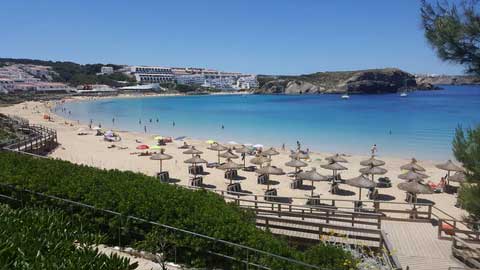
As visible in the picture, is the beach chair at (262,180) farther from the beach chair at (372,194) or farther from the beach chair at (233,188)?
the beach chair at (372,194)

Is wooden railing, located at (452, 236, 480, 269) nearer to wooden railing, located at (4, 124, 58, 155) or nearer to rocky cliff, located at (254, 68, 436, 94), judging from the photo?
wooden railing, located at (4, 124, 58, 155)

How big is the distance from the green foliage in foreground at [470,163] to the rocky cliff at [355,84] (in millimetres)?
155161

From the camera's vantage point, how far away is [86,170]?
1001cm

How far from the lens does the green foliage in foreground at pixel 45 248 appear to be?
14.6ft

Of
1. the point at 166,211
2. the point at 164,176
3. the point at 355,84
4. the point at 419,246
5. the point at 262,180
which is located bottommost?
the point at 262,180

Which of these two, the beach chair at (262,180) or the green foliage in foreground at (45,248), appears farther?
the beach chair at (262,180)

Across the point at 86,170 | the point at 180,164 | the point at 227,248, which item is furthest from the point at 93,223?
the point at 180,164

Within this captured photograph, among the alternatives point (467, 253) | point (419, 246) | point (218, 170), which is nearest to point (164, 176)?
point (218, 170)

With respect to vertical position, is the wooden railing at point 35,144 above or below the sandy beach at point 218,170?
above

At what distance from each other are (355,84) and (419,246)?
505 ft

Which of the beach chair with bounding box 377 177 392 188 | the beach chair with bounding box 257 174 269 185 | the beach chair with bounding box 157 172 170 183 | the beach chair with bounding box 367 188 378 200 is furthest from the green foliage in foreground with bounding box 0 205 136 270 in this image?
the beach chair with bounding box 377 177 392 188

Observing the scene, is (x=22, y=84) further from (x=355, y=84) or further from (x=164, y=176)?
(x=164, y=176)

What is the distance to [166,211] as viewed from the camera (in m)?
7.26

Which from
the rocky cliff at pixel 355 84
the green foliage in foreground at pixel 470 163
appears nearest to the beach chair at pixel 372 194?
the green foliage in foreground at pixel 470 163
